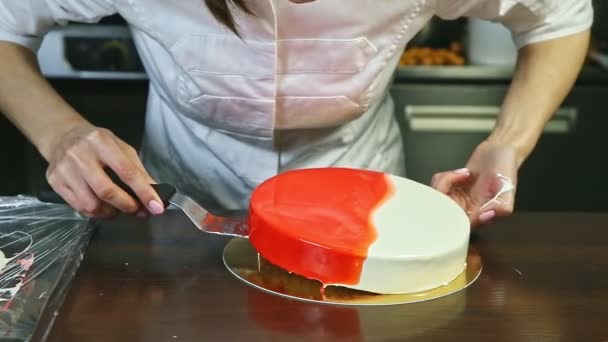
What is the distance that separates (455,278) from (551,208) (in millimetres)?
966

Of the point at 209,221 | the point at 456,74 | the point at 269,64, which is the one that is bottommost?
the point at 456,74

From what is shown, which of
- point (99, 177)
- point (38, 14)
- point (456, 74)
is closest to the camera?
point (99, 177)

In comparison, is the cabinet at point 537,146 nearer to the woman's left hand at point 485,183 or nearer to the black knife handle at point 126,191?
the woman's left hand at point 485,183

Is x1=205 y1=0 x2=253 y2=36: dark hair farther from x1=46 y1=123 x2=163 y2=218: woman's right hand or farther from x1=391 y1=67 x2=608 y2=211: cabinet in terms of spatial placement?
x1=391 y1=67 x2=608 y2=211: cabinet

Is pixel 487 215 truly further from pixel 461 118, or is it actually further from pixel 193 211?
pixel 461 118

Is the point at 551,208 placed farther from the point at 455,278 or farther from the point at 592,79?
the point at 455,278

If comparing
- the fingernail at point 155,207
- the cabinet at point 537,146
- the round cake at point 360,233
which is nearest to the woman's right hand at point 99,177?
the fingernail at point 155,207

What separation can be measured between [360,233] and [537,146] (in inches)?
38.1

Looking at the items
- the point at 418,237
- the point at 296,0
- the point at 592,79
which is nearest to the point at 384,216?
the point at 418,237

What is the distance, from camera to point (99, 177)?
0.76m

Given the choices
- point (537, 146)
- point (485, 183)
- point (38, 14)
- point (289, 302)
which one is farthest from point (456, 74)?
point (289, 302)

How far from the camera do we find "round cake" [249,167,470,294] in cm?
66

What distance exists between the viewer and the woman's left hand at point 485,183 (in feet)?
2.64

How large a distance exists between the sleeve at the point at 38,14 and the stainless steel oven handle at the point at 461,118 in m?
0.76
